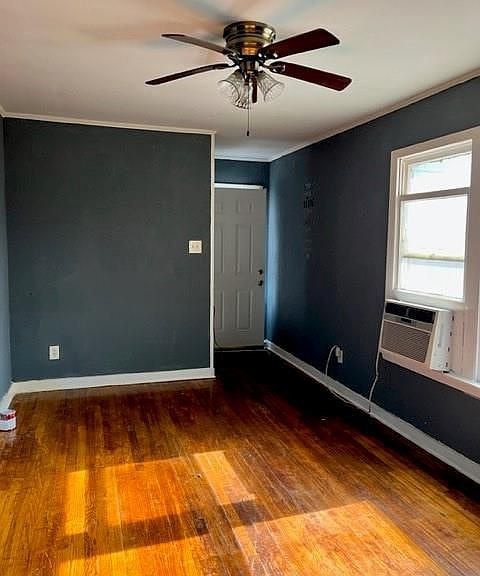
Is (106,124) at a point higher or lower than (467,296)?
higher

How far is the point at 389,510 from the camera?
2535mm

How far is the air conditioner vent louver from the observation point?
3.17m

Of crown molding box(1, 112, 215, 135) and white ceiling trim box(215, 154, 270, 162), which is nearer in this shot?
crown molding box(1, 112, 215, 135)

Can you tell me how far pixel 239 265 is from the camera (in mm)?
6090

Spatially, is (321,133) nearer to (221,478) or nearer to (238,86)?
(238,86)

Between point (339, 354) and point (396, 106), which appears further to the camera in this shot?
point (339, 354)

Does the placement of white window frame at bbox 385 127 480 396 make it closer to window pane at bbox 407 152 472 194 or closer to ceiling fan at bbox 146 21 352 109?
window pane at bbox 407 152 472 194

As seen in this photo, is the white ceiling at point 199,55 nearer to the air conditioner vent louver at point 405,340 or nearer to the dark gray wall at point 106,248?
the dark gray wall at point 106,248

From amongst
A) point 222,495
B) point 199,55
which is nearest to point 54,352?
point 222,495

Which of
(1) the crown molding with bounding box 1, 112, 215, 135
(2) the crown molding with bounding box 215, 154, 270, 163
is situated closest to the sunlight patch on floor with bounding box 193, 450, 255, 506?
(1) the crown molding with bounding box 1, 112, 215, 135

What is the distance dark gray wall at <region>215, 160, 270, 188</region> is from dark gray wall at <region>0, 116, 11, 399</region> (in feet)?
8.25

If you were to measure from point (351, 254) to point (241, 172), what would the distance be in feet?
7.44

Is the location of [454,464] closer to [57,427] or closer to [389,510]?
[389,510]

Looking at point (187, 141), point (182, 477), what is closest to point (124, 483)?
point (182, 477)
